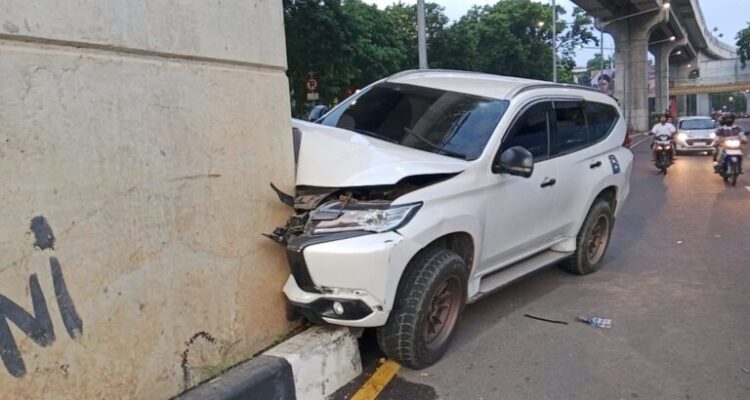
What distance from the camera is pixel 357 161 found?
13.3 ft

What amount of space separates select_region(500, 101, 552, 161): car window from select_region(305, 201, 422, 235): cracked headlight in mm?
1355

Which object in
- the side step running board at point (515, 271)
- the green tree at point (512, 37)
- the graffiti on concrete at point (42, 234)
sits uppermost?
the green tree at point (512, 37)

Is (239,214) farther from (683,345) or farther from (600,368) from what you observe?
(683,345)

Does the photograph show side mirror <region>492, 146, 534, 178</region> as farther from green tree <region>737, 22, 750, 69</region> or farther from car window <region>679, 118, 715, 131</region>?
green tree <region>737, 22, 750, 69</region>

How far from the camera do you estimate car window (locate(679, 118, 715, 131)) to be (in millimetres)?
23047

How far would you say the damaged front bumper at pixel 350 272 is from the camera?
356 cm

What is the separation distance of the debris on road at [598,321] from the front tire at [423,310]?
1.33m

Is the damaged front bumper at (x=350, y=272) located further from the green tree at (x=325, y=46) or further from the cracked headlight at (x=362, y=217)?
the green tree at (x=325, y=46)

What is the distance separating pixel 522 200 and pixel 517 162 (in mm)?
571

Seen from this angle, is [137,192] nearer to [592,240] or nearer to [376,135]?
[376,135]

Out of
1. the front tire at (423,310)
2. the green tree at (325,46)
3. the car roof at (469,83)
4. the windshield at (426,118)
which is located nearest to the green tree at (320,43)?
the green tree at (325,46)

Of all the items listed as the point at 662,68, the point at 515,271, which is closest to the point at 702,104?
the point at 662,68

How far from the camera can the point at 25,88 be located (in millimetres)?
2594

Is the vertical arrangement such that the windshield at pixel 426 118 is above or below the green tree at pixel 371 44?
below
